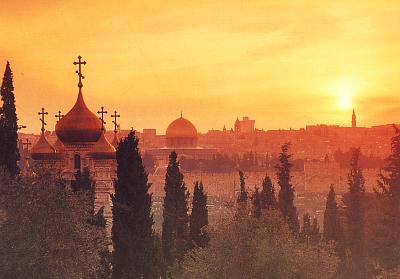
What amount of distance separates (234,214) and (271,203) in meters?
17.9

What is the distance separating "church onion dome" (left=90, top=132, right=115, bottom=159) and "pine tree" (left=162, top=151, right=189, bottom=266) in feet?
28.7

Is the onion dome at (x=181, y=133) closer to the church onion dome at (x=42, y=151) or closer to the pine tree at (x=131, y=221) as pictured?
the church onion dome at (x=42, y=151)

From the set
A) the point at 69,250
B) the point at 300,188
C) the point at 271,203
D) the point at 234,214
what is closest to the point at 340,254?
the point at 271,203

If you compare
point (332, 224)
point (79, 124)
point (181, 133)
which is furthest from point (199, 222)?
point (181, 133)

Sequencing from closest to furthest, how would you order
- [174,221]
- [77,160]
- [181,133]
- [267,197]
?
[174,221] < [77,160] < [267,197] < [181,133]

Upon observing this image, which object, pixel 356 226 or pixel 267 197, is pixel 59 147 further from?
pixel 356 226

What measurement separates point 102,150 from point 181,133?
Result: 378ft

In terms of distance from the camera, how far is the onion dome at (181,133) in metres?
174

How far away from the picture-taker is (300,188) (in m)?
175

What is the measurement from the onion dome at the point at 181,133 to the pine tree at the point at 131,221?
133408mm

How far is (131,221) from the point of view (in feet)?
123

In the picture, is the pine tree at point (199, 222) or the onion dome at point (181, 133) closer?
the pine tree at point (199, 222)

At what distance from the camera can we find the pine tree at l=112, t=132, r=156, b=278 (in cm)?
3691

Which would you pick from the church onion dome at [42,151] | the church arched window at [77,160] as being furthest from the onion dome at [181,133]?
the church arched window at [77,160]
